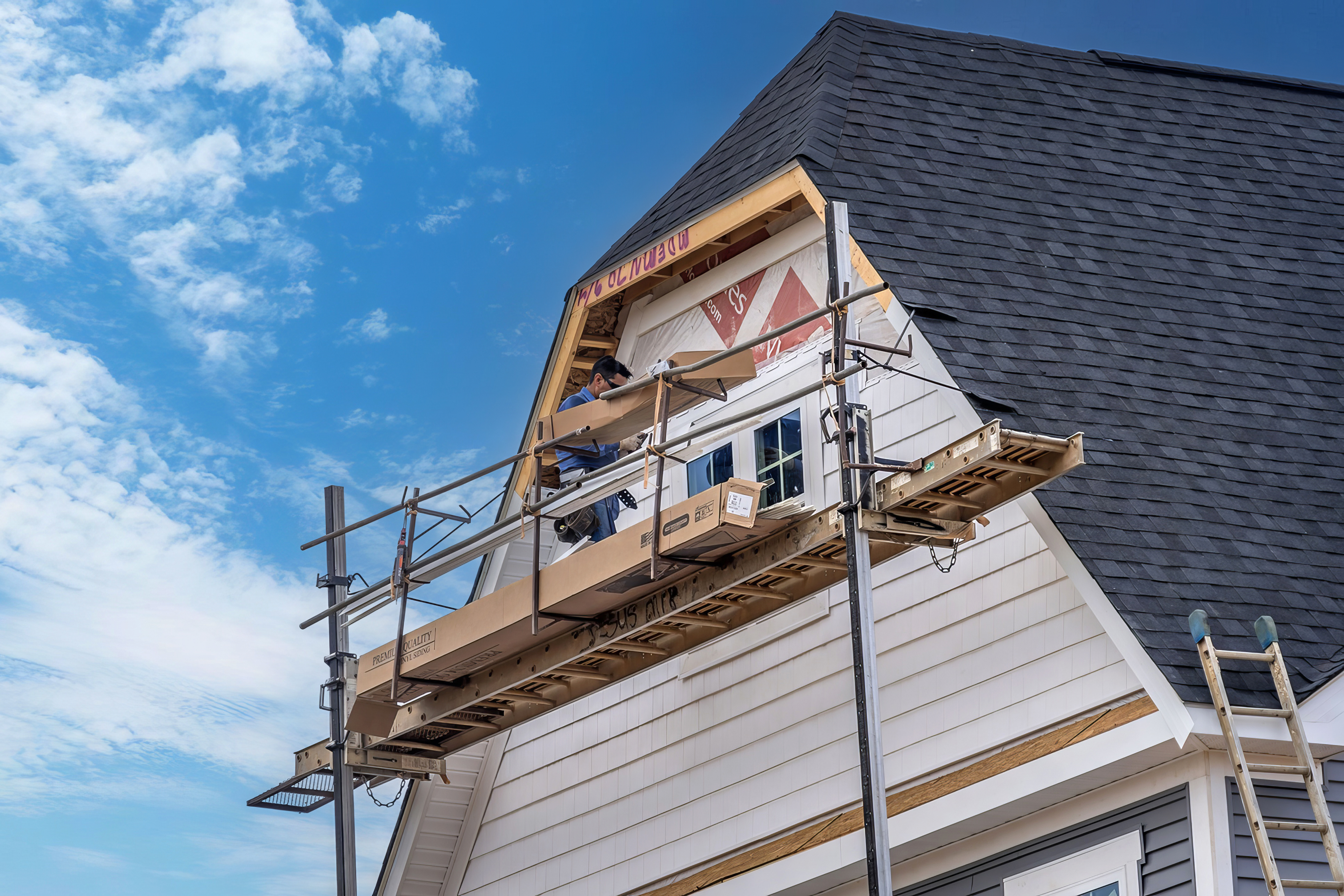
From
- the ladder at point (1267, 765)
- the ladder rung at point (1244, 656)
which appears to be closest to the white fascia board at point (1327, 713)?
the ladder at point (1267, 765)

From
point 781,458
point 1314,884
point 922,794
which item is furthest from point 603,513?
point 1314,884

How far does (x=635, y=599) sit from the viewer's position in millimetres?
11461

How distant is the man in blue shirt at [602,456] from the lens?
12.7 meters

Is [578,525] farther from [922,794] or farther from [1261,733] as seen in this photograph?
[1261,733]

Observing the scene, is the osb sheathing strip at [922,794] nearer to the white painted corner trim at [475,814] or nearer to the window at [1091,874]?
the window at [1091,874]

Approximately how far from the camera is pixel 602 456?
1260 cm

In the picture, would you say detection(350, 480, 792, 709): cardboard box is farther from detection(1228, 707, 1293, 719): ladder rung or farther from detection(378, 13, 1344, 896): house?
detection(1228, 707, 1293, 719): ladder rung

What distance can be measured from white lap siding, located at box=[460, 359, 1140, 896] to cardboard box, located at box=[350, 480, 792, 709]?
1725 mm

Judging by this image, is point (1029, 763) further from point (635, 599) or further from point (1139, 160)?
point (1139, 160)

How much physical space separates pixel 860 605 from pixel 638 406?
2.67 meters

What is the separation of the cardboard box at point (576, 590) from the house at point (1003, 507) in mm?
1089

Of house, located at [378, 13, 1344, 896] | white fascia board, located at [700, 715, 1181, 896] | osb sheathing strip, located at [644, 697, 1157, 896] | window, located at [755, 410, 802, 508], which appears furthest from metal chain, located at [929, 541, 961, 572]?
window, located at [755, 410, 802, 508]

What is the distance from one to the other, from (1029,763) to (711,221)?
598cm

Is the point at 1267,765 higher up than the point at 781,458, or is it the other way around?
the point at 781,458
